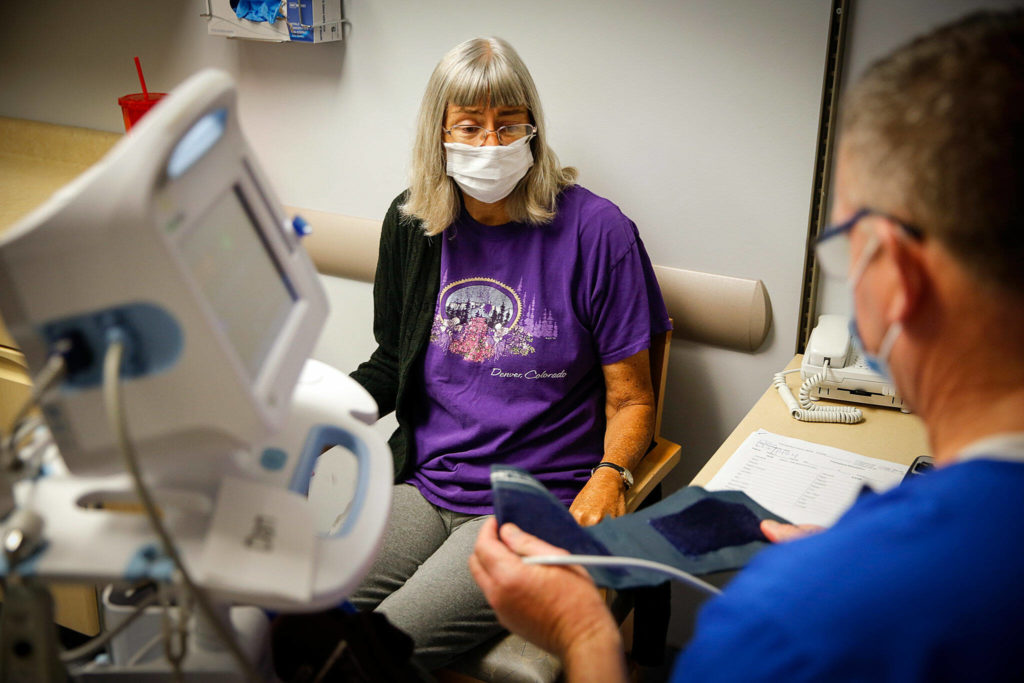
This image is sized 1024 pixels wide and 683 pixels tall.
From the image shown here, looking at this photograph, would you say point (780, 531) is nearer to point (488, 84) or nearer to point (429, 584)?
point (429, 584)

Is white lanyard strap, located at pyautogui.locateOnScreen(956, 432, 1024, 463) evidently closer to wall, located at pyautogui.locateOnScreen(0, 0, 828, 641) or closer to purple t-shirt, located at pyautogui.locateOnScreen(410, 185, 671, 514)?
purple t-shirt, located at pyautogui.locateOnScreen(410, 185, 671, 514)

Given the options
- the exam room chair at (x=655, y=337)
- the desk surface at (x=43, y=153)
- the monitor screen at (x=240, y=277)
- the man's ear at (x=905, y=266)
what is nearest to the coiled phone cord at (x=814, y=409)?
the exam room chair at (x=655, y=337)

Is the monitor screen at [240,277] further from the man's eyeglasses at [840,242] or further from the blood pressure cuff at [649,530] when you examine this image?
the man's eyeglasses at [840,242]

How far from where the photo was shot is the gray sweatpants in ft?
4.79

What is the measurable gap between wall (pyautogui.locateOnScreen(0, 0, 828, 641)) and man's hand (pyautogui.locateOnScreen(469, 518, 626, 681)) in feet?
3.49

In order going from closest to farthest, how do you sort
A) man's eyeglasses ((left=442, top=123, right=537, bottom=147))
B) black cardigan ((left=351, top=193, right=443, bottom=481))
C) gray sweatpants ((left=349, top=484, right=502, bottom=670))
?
gray sweatpants ((left=349, top=484, right=502, bottom=670)) → man's eyeglasses ((left=442, top=123, right=537, bottom=147)) → black cardigan ((left=351, top=193, right=443, bottom=481))

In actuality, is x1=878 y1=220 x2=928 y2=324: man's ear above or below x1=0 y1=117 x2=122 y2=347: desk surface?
above

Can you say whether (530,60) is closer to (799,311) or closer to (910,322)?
(799,311)

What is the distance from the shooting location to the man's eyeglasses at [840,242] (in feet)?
2.31

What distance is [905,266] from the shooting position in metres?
0.69

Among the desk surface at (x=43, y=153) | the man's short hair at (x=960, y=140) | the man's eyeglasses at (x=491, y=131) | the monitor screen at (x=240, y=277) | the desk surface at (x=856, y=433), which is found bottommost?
the desk surface at (x=856, y=433)

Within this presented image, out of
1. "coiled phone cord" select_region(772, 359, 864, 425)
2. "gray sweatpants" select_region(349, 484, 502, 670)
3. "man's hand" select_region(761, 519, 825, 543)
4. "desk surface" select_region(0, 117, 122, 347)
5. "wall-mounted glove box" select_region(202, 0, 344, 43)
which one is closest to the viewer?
"man's hand" select_region(761, 519, 825, 543)

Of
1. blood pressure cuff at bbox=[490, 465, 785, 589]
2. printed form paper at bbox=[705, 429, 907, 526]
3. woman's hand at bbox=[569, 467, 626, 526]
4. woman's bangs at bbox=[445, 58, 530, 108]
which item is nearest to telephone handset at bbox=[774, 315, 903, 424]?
Answer: printed form paper at bbox=[705, 429, 907, 526]

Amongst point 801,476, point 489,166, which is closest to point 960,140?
point 801,476
